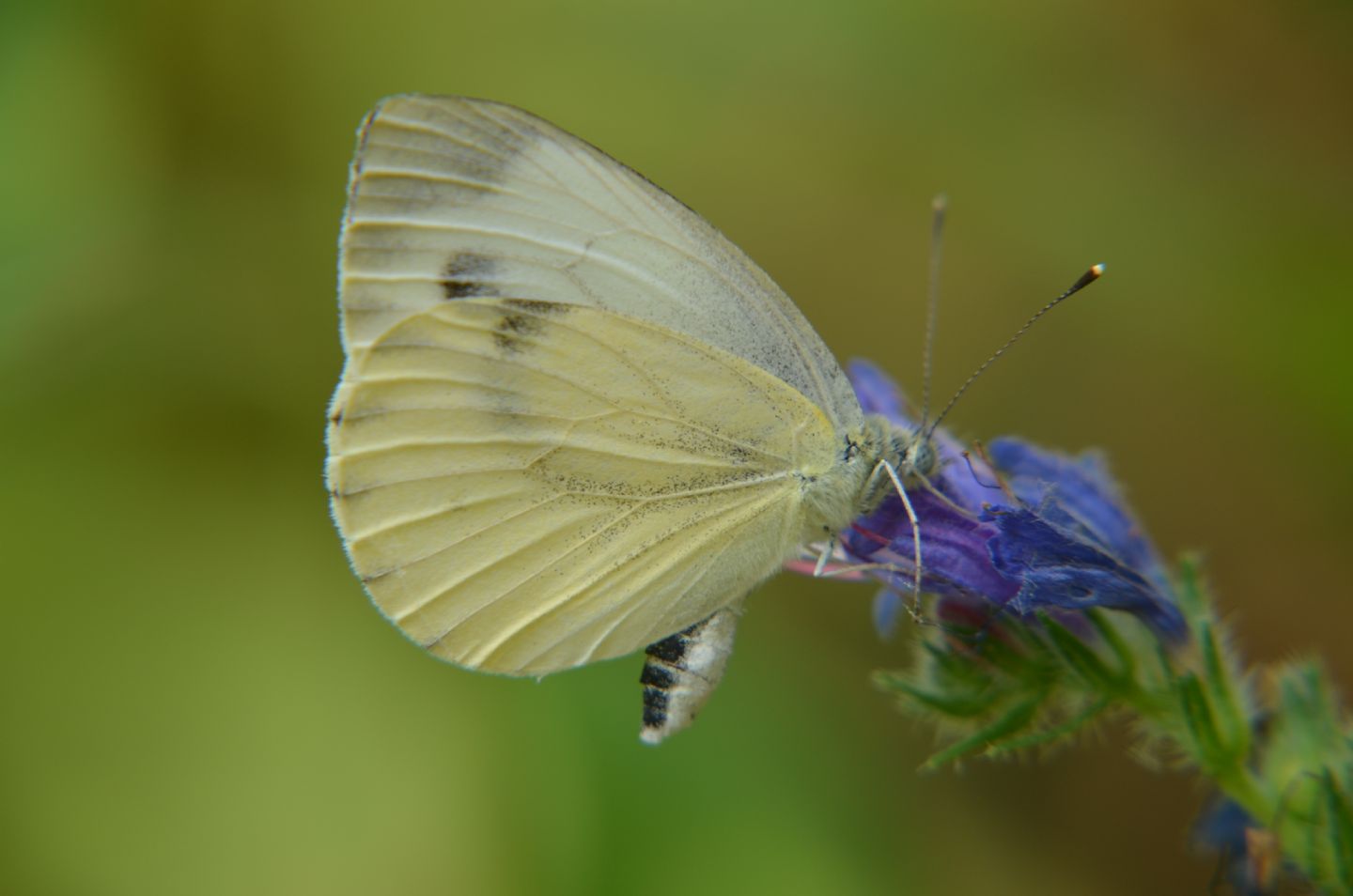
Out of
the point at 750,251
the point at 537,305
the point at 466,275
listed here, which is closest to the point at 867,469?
the point at 537,305

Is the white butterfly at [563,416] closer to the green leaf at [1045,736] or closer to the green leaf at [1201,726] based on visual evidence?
the green leaf at [1045,736]

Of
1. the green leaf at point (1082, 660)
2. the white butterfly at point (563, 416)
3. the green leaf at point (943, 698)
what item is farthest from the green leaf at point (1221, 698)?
the white butterfly at point (563, 416)

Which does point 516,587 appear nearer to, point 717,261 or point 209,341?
point 717,261

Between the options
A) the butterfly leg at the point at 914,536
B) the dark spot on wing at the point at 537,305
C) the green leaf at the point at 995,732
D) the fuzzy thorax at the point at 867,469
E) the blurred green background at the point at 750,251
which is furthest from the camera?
the blurred green background at the point at 750,251

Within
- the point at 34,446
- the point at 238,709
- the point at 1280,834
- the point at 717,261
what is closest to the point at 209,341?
the point at 34,446

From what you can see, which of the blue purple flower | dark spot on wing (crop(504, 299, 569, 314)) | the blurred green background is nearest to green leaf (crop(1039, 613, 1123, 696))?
the blue purple flower

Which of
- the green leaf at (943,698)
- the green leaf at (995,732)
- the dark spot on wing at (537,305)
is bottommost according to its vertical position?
the green leaf at (995,732)
